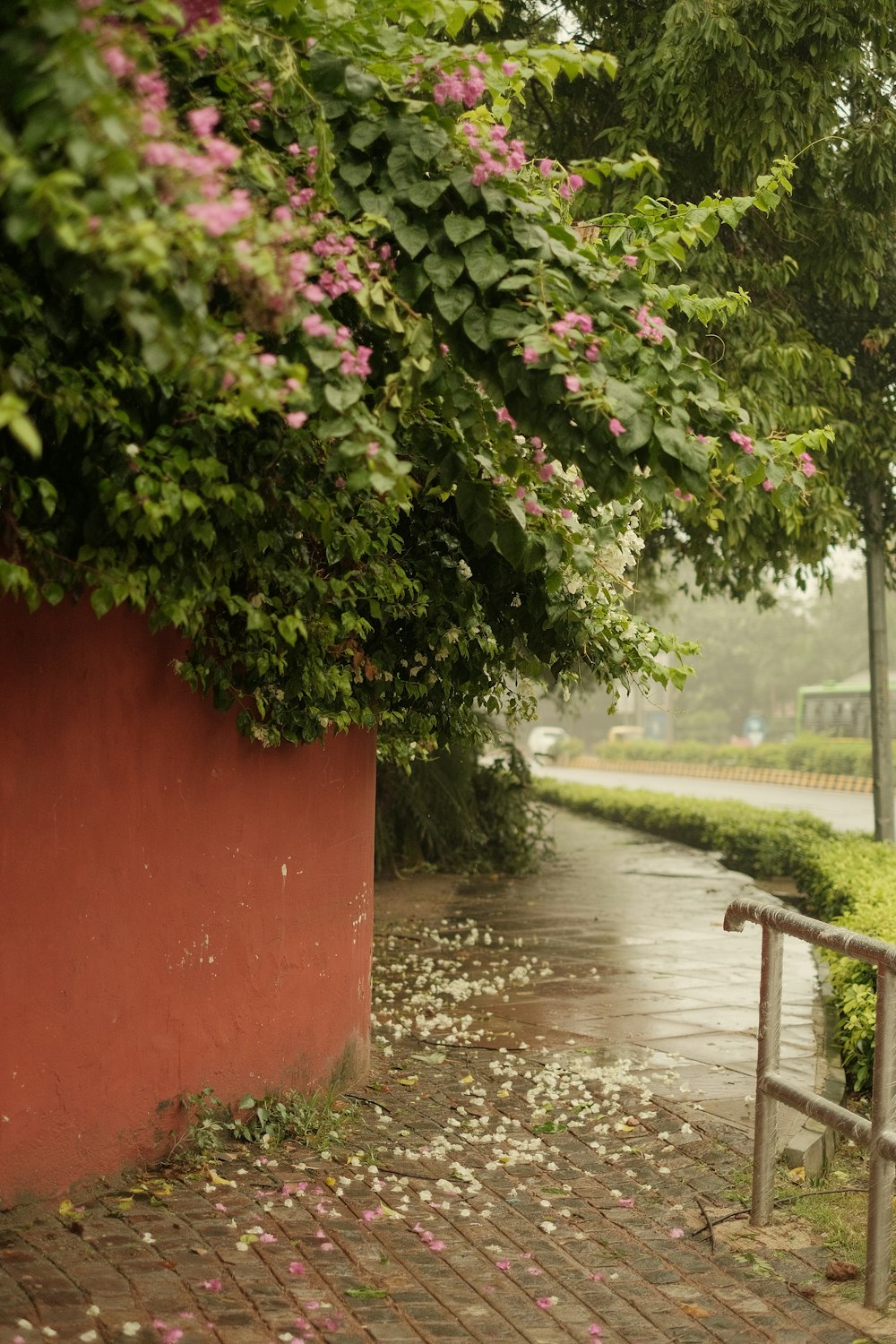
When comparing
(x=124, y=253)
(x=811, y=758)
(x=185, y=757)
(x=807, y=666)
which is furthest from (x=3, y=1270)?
(x=807, y=666)

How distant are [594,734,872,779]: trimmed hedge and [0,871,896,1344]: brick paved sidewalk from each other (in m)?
32.8

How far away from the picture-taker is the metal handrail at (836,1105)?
140 inches

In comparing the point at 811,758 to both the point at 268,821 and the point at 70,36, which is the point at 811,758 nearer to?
the point at 268,821

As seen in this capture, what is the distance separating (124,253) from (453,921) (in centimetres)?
778

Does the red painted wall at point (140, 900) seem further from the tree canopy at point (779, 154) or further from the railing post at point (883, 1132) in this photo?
the tree canopy at point (779, 154)

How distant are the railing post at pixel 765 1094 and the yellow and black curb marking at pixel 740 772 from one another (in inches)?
1149

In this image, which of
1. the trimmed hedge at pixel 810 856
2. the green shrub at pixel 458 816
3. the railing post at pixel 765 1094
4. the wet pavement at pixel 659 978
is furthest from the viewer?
the green shrub at pixel 458 816

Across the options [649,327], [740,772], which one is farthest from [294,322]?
[740,772]

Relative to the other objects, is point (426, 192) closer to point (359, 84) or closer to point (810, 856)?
point (359, 84)

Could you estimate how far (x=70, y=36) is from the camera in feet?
7.55

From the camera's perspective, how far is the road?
23.6 m

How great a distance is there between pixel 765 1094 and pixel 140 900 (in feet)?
6.91

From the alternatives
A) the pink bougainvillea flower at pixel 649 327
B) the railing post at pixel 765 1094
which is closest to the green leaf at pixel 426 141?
the pink bougainvillea flower at pixel 649 327

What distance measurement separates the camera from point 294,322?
112 inches
